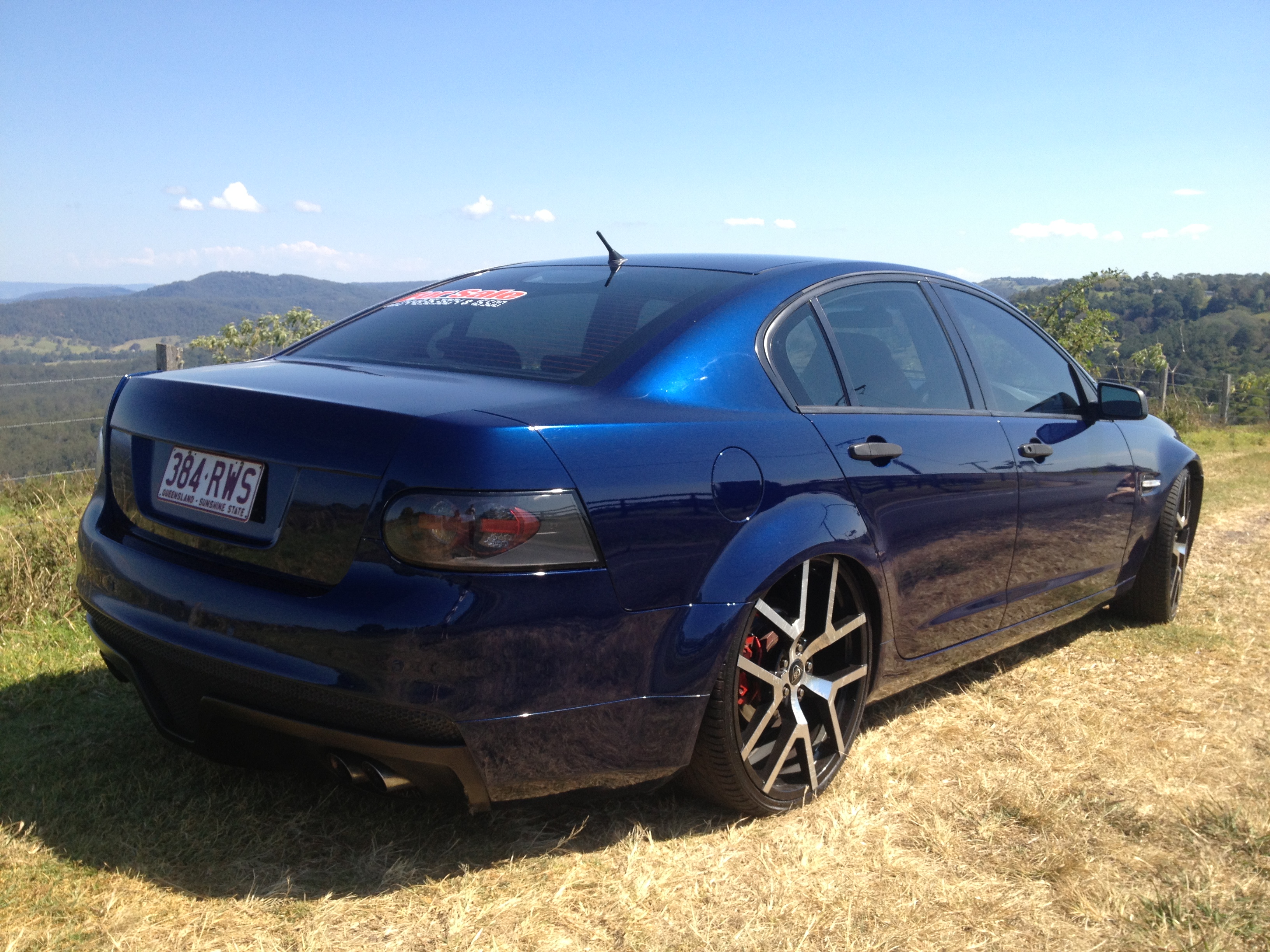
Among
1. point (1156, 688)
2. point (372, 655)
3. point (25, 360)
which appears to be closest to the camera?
point (372, 655)

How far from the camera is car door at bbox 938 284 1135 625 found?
370 cm

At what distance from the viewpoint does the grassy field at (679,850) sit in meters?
A: 2.27

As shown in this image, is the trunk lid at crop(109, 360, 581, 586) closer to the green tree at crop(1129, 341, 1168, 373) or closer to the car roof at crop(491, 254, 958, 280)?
the car roof at crop(491, 254, 958, 280)

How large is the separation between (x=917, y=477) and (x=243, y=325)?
1274 inches

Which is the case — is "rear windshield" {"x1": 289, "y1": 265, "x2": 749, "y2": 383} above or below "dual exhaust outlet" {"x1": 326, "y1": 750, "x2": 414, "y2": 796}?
above

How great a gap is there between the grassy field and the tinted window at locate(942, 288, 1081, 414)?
1.14 meters

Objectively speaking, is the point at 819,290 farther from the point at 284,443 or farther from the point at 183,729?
the point at 183,729

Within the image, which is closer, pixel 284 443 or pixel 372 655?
pixel 372 655

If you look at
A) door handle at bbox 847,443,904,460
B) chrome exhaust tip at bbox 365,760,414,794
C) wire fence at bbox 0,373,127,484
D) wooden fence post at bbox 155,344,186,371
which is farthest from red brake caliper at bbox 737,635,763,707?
wooden fence post at bbox 155,344,186,371

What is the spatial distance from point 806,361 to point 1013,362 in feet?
4.62

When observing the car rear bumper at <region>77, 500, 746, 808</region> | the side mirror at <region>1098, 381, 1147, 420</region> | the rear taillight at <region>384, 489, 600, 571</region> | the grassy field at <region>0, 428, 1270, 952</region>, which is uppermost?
the side mirror at <region>1098, 381, 1147, 420</region>

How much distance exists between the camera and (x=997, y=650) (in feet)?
12.5

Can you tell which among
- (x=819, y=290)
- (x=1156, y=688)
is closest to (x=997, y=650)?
(x=1156, y=688)

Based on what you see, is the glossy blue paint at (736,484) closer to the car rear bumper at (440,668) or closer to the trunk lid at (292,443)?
the car rear bumper at (440,668)
